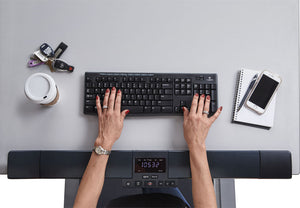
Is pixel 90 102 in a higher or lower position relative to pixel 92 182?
higher

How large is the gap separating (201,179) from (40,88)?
0.61m

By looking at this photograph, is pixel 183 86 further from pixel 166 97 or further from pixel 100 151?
pixel 100 151

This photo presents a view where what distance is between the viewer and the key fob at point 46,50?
0.77m

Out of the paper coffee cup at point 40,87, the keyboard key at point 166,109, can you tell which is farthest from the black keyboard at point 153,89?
the paper coffee cup at point 40,87

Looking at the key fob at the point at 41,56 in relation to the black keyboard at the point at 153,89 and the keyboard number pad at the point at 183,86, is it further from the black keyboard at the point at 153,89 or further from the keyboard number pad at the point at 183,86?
the keyboard number pad at the point at 183,86

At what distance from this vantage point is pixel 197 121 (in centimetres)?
74

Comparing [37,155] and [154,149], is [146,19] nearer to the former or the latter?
[154,149]

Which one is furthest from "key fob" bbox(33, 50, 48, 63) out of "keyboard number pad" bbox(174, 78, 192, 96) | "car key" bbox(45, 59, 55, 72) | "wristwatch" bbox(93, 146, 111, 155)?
"keyboard number pad" bbox(174, 78, 192, 96)

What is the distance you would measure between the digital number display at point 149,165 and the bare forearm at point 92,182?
0.11 meters

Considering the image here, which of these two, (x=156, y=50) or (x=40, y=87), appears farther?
(x=156, y=50)

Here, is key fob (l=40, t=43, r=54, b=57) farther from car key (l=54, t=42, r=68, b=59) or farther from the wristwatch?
the wristwatch

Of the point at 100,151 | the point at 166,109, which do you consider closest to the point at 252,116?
the point at 166,109

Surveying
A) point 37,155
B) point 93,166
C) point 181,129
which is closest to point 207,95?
point 181,129

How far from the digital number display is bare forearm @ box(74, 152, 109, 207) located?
0.11 metres
